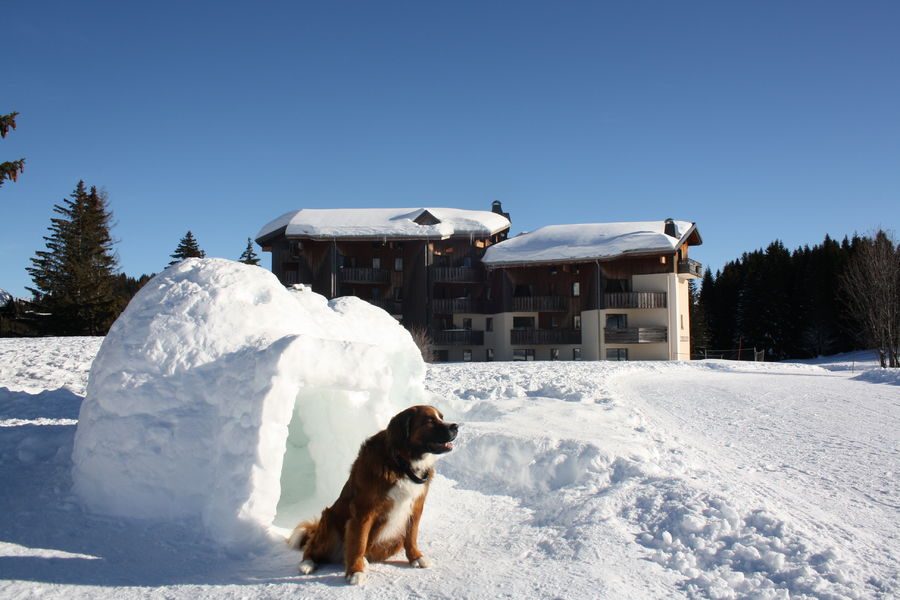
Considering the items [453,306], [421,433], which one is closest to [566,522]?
[421,433]

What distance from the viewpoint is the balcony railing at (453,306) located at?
40062 mm

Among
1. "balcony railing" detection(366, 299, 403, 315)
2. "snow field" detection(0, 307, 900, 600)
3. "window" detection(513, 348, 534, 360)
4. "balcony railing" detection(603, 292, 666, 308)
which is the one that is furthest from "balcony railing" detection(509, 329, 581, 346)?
"snow field" detection(0, 307, 900, 600)

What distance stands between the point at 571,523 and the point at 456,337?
112 ft

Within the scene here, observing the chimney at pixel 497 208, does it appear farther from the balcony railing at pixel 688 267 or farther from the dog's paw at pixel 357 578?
the dog's paw at pixel 357 578

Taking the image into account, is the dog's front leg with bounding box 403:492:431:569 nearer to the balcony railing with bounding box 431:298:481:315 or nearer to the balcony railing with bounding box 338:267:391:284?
the balcony railing with bounding box 431:298:481:315

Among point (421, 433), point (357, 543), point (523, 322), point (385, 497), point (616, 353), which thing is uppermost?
point (523, 322)

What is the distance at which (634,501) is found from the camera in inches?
238

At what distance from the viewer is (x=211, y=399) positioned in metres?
5.84

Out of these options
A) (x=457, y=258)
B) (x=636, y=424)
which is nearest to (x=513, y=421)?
(x=636, y=424)

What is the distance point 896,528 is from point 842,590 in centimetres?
195

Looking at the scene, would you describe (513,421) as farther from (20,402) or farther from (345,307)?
(20,402)

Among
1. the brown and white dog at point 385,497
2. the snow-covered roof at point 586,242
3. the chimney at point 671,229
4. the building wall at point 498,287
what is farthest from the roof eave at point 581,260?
the brown and white dog at point 385,497

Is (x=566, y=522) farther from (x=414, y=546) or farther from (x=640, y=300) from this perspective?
(x=640, y=300)

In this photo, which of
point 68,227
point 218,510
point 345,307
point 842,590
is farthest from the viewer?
point 68,227
